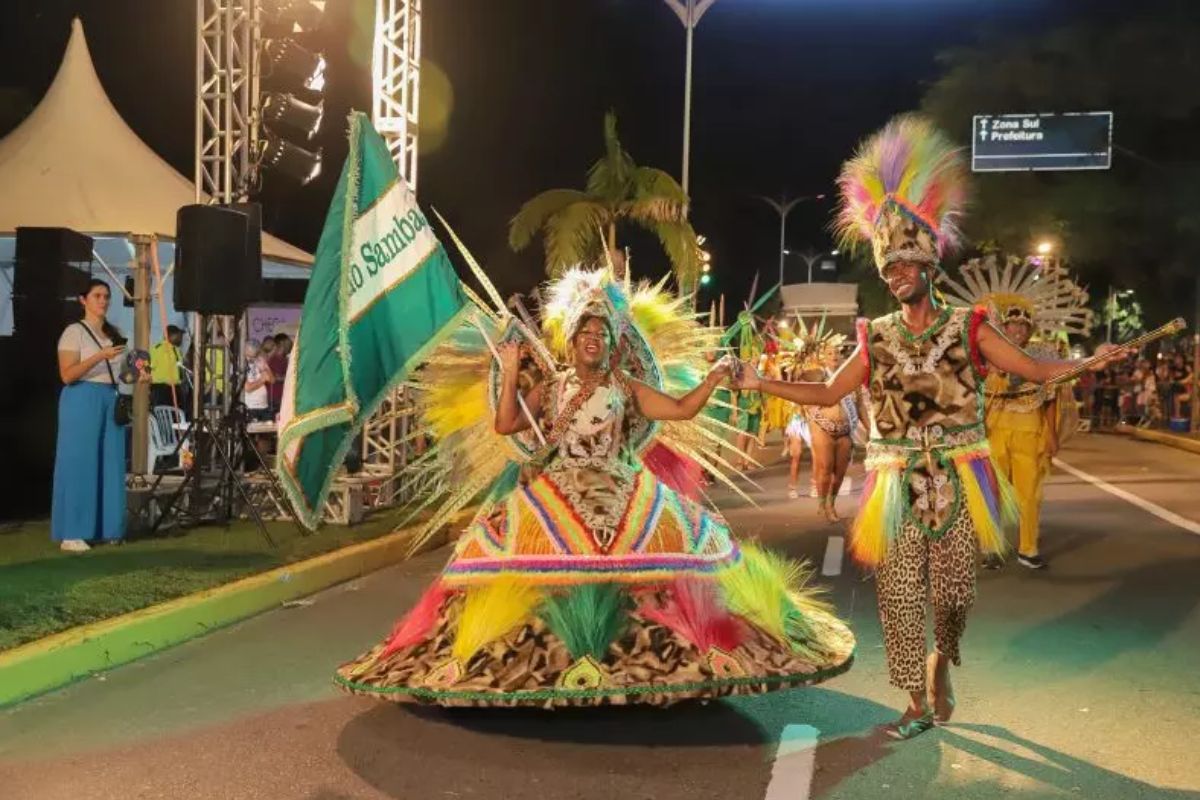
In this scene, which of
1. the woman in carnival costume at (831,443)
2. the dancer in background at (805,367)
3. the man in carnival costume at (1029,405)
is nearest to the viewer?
the man in carnival costume at (1029,405)

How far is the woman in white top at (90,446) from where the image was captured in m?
10.2

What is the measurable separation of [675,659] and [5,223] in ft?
35.3

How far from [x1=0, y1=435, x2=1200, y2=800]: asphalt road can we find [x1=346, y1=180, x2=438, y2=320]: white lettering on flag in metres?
1.96

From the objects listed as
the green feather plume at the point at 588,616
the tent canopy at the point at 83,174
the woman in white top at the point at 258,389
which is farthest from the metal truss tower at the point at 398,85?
the green feather plume at the point at 588,616

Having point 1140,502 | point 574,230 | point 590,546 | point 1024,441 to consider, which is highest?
point 574,230

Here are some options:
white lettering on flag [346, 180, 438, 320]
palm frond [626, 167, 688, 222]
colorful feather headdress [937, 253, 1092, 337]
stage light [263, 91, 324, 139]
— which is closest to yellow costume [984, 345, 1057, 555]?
colorful feather headdress [937, 253, 1092, 337]

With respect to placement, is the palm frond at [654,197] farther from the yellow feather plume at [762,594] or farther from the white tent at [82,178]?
the yellow feather plume at [762,594]

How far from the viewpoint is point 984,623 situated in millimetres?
8281

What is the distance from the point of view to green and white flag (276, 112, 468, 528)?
6.23 meters

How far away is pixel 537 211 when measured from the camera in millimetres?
20438

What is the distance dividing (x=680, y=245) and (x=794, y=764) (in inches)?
623

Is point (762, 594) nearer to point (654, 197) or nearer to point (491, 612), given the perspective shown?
point (491, 612)

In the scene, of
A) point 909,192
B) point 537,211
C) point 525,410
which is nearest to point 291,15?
point 525,410

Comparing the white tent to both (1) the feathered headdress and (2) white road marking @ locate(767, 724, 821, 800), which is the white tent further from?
(2) white road marking @ locate(767, 724, 821, 800)
